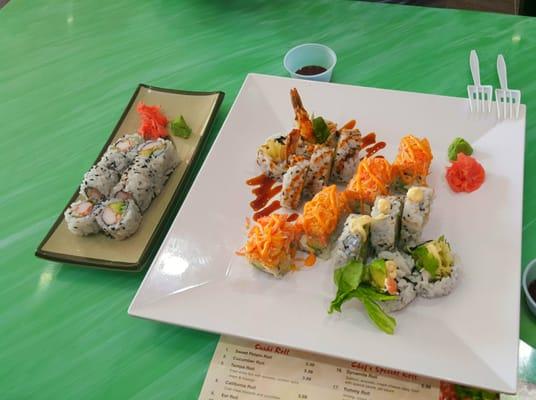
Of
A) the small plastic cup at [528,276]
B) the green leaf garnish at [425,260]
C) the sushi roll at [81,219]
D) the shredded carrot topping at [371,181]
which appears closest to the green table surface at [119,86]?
the small plastic cup at [528,276]

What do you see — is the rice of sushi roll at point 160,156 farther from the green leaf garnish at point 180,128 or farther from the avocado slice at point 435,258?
the avocado slice at point 435,258

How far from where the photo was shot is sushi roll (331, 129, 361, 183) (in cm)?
187

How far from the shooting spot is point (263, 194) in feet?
6.27

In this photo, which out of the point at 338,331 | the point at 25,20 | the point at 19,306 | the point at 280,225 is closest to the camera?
the point at 338,331

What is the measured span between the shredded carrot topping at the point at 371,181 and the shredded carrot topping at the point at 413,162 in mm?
55

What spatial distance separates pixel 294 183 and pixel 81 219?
787 millimetres

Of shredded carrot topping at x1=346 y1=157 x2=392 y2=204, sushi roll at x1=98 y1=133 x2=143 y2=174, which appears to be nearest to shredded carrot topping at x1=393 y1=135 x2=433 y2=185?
shredded carrot topping at x1=346 y1=157 x2=392 y2=204

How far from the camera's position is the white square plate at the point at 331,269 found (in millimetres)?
1387

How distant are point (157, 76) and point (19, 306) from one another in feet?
4.31

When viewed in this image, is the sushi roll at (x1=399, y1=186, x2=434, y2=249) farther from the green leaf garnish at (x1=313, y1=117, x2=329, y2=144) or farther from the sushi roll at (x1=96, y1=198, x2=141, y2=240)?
the sushi roll at (x1=96, y1=198, x2=141, y2=240)

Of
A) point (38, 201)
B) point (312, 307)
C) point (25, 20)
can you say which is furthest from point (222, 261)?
point (25, 20)

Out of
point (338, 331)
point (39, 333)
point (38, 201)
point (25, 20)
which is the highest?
point (25, 20)

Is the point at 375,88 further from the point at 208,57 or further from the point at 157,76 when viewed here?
the point at 157,76

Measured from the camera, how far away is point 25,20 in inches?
114
